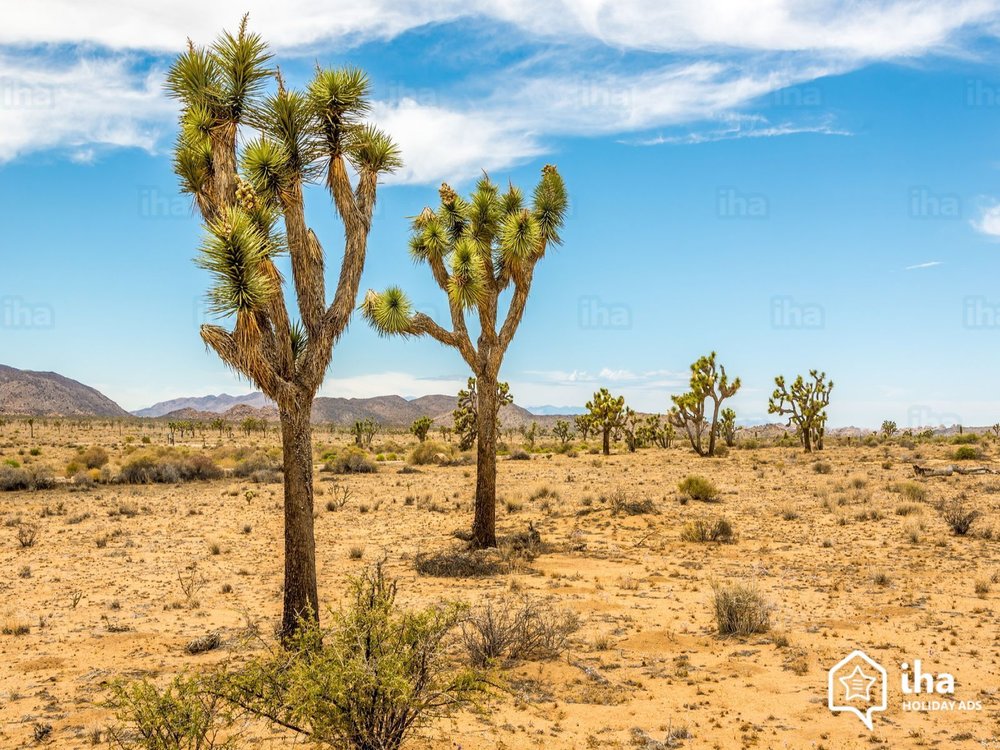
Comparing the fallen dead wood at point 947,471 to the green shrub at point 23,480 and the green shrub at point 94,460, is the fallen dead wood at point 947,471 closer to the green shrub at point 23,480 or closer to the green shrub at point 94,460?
the green shrub at point 23,480

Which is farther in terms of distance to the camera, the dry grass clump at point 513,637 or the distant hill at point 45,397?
the distant hill at point 45,397

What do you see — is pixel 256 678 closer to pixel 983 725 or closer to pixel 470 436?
pixel 983 725

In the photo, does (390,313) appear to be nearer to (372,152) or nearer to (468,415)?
(372,152)

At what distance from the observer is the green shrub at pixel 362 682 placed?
5.22m

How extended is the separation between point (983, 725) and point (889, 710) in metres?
0.82

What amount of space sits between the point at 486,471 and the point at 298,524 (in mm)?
7030

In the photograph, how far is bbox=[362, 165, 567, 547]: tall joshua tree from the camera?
15.4 m

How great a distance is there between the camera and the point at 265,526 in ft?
66.4

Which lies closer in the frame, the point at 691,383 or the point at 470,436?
the point at 691,383

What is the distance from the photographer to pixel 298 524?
9.41 m

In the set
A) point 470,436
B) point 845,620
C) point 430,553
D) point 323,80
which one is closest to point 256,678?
point 323,80

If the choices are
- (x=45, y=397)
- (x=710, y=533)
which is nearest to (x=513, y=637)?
(x=710, y=533)

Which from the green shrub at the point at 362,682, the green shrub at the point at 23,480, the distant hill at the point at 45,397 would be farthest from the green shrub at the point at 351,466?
the distant hill at the point at 45,397

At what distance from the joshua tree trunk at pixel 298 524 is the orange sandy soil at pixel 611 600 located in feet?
4.42
